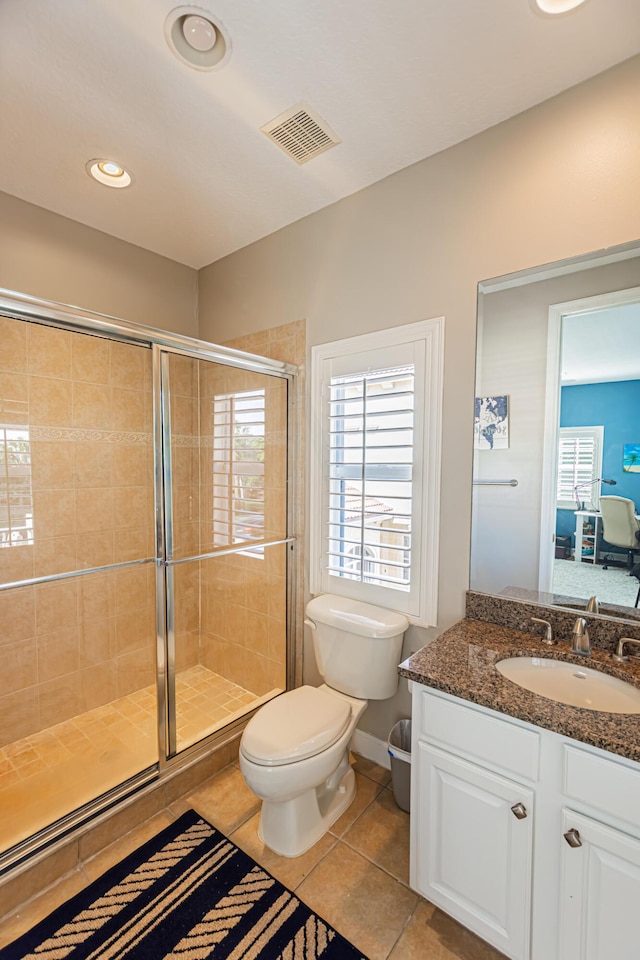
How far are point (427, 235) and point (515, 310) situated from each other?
0.49m

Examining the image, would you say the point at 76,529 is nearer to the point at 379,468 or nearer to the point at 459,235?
the point at 379,468

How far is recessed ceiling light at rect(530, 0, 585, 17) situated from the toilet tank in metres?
1.96

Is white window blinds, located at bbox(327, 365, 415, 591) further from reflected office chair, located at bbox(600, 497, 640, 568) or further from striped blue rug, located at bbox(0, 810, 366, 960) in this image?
striped blue rug, located at bbox(0, 810, 366, 960)

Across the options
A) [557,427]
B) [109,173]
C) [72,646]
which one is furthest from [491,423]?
[72,646]

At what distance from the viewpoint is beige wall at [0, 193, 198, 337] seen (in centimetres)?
193

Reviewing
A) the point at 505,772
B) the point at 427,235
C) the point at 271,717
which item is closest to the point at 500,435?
the point at 427,235

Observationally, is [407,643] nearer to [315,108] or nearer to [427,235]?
[427,235]

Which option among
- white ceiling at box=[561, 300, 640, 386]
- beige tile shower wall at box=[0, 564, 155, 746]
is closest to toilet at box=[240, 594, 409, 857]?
beige tile shower wall at box=[0, 564, 155, 746]

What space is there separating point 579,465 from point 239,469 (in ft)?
5.08

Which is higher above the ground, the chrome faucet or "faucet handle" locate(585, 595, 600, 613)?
"faucet handle" locate(585, 595, 600, 613)

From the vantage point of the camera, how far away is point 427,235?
5.61 ft

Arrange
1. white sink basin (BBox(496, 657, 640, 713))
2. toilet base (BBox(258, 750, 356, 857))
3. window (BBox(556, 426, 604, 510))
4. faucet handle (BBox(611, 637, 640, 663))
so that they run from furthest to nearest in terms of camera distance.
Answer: toilet base (BBox(258, 750, 356, 857)) < window (BBox(556, 426, 604, 510)) < faucet handle (BBox(611, 637, 640, 663)) < white sink basin (BBox(496, 657, 640, 713))

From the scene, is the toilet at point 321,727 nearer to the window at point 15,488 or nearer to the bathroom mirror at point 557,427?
the bathroom mirror at point 557,427

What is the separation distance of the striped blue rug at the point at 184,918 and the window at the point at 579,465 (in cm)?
151
